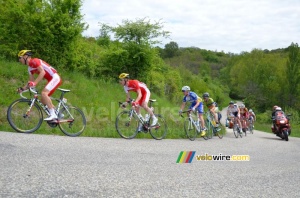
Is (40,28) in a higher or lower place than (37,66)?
higher

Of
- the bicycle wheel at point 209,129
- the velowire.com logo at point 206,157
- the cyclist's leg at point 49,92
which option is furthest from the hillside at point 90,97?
the velowire.com logo at point 206,157

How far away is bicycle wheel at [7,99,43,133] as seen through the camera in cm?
808

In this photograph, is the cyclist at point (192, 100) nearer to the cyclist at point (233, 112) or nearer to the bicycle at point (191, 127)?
the bicycle at point (191, 127)

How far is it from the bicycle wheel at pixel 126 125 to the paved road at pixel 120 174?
2547 mm

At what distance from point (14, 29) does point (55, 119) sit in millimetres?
8240

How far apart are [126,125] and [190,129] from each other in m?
3.35

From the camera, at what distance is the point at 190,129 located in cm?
1247

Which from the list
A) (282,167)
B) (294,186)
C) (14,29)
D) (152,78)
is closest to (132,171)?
(294,186)

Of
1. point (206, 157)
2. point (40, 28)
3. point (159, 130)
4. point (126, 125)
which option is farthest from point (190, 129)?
point (40, 28)

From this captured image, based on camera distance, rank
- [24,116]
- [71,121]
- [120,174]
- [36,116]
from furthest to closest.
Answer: [71,121]
[36,116]
[24,116]
[120,174]

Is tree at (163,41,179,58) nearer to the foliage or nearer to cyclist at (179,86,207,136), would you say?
the foliage

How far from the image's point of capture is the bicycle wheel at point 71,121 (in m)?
Answer: 8.91

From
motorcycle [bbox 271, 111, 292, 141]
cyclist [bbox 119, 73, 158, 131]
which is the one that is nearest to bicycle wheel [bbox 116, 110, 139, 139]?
cyclist [bbox 119, 73, 158, 131]

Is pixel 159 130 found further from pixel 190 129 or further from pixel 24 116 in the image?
pixel 24 116
